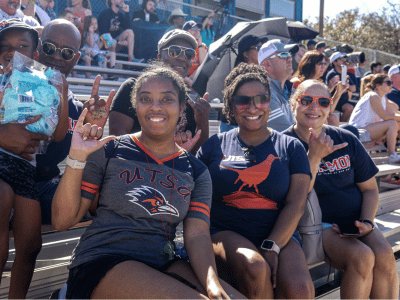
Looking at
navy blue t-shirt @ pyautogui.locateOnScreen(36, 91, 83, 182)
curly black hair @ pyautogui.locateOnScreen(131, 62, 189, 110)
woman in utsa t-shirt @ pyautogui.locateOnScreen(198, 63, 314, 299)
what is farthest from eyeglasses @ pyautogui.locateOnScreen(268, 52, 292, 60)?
navy blue t-shirt @ pyautogui.locateOnScreen(36, 91, 83, 182)

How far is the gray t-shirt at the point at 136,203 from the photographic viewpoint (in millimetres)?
1751

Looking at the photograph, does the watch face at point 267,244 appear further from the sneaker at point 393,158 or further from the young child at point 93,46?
the young child at point 93,46

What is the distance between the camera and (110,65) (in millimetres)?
6867

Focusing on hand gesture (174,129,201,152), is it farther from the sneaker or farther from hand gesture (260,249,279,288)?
the sneaker

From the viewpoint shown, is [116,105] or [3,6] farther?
[3,6]

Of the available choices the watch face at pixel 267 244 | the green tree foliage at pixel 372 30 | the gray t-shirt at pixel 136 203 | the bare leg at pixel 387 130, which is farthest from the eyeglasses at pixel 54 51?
the green tree foliage at pixel 372 30

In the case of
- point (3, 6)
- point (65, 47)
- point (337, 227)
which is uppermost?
point (3, 6)

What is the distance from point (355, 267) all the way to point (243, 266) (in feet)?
2.76

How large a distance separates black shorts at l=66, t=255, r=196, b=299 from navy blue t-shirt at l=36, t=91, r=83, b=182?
33.3 inches

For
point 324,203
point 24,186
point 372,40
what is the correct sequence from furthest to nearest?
point 372,40 → point 324,203 → point 24,186

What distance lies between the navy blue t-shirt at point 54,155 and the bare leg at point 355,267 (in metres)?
1.92

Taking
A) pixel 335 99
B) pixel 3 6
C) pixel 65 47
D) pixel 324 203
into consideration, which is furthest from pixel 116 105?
pixel 335 99

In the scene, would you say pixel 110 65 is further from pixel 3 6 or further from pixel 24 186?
pixel 24 186

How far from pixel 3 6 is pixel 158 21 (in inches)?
177
